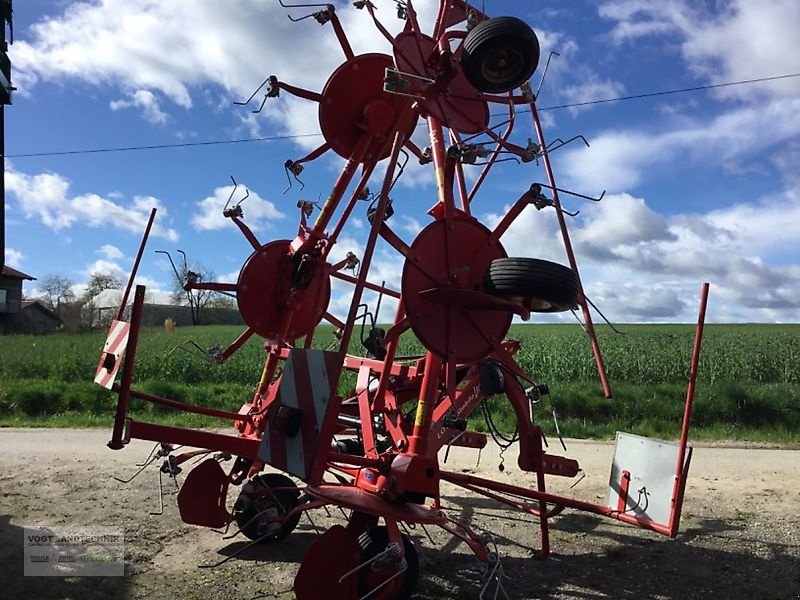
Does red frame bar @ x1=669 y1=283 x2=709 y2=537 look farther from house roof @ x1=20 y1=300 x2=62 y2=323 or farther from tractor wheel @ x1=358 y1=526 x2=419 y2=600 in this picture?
house roof @ x1=20 y1=300 x2=62 y2=323

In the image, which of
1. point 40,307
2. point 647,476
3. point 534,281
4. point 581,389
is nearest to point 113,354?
point 534,281

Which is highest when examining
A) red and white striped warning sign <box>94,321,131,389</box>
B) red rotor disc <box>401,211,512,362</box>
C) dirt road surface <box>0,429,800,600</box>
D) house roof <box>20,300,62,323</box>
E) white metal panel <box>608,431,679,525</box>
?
house roof <box>20,300,62,323</box>

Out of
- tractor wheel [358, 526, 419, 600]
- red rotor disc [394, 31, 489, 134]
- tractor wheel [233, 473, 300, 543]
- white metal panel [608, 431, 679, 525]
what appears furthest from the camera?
tractor wheel [233, 473, 300, 543]

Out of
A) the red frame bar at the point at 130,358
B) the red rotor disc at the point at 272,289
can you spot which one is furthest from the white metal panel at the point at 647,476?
the red frame bar at the point at 130,358

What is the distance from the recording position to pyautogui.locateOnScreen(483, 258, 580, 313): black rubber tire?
4340 millimetres

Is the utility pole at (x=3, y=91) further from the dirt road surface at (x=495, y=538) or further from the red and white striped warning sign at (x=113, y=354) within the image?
the dirt road surface at (x=495, y=538)

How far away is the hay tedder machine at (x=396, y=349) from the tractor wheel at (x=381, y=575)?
12 mm

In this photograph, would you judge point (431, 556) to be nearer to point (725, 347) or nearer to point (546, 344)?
point (546, 344)

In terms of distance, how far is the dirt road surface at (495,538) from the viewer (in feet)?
15.8

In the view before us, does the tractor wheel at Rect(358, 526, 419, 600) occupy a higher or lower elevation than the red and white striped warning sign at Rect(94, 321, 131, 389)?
lower

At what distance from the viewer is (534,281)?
433 centimetres

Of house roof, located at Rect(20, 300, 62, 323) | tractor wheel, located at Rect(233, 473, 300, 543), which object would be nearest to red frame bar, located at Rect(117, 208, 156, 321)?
tractor wheel, located at Rect(233, 473, 300, 543)

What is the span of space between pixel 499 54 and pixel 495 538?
3972 millimetres

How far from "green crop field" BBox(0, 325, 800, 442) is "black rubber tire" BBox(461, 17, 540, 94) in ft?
17.1
